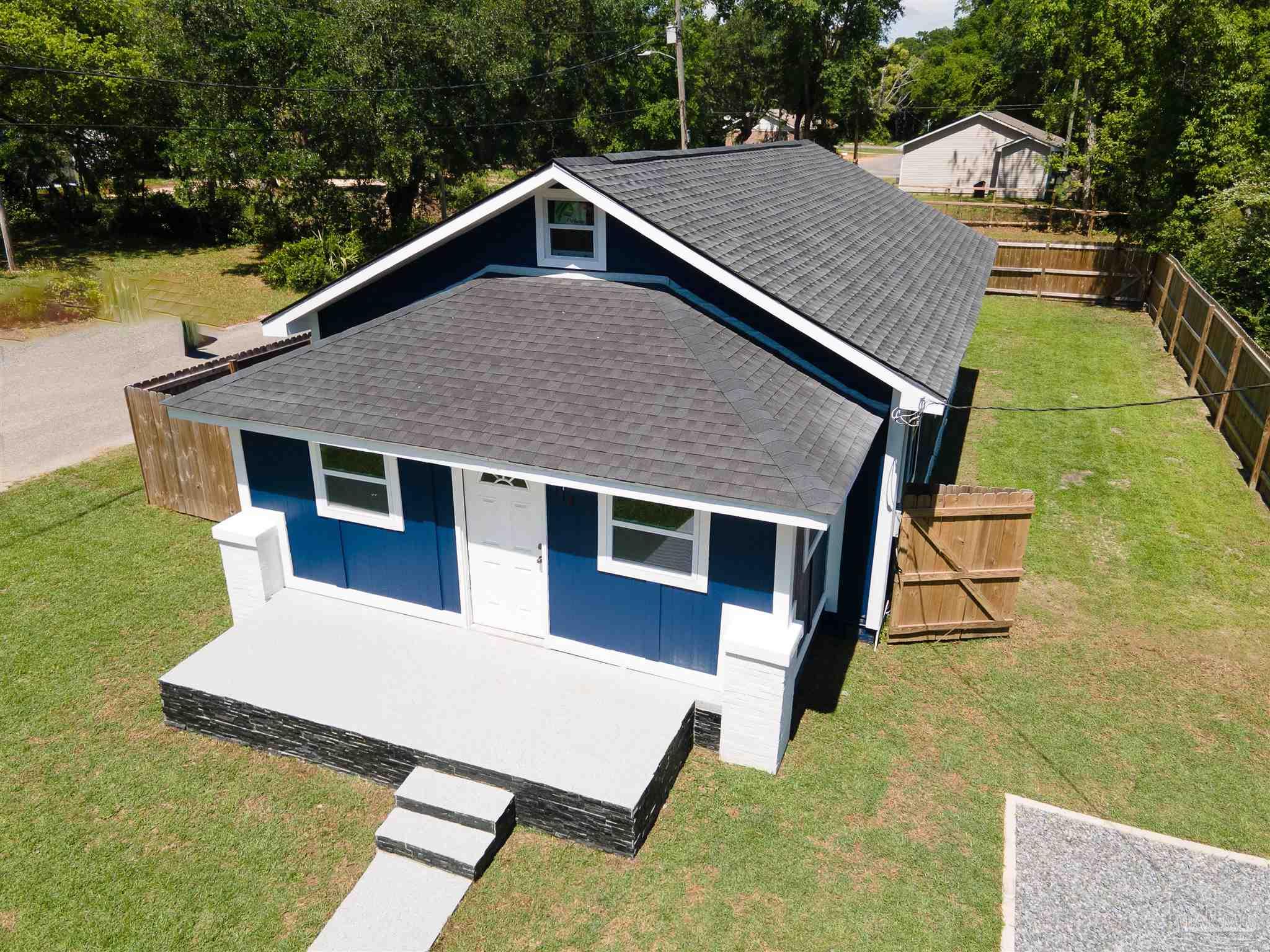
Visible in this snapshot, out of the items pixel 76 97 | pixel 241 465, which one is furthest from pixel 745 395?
pixel 76 97

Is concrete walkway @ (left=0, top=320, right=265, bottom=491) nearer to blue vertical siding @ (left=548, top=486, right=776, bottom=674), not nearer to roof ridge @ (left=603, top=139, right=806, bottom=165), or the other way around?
roof ridge @ (left=603, top=139, right=806, bottom=165)

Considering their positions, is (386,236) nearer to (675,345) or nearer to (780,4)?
(675,345)

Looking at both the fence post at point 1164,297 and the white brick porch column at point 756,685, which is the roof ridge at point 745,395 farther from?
the fence post at point 1164,297

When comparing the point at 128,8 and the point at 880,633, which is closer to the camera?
the point at 880,633

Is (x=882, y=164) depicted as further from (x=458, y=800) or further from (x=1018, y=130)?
(x=458, y=800)

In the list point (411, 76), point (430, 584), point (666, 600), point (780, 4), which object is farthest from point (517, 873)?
point (780, 4)

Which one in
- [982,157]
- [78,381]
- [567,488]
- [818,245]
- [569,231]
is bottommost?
[78,381]
